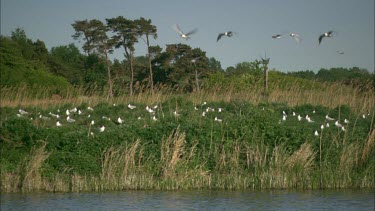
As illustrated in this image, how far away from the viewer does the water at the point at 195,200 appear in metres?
14.2

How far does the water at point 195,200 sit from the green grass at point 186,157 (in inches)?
14.6

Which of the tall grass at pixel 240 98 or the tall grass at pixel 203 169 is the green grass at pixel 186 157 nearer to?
the tall grass at pixel 203 169

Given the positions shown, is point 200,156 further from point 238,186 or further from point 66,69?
point 66,69

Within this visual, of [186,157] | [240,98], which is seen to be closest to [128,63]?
[240,98]

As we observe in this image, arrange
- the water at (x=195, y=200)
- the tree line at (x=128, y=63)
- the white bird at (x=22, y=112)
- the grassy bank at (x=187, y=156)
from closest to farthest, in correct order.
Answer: the water at (x=195, y=200)
the grassy bank at (x=187, y=156)
the white bird at (x=22, y=112)
the tree line at (x=128, y=63)

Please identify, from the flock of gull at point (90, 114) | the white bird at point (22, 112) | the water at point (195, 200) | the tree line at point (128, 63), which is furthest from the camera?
the tree line at point (128, 63)

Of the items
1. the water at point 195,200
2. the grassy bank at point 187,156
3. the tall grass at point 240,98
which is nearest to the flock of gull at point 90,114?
the tall grass at point 240,98

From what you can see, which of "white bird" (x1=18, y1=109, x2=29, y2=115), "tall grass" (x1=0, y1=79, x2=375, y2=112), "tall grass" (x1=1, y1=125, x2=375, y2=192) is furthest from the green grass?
"tall grass" (x1=0, y1=79, x2=375, y2=112)

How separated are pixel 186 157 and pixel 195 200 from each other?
211 cm

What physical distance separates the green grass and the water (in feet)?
1.21

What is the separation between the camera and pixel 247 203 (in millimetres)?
14703

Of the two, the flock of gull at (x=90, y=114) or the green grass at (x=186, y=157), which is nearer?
the green grass at (x=186, y=157)

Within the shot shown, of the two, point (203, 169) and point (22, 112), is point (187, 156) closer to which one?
point (203, 169)

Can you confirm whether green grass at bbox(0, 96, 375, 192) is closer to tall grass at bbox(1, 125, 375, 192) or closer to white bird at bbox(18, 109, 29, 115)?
tall grass at bbox(1, 125, 375, 192)
